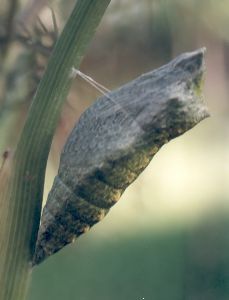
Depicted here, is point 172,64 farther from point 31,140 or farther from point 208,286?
point 208,286

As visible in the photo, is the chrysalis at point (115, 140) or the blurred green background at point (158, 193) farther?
the blurred green background at point (158, 193)

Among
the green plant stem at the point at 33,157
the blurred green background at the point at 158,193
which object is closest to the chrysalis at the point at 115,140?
the green plant stem at the point at 33,157

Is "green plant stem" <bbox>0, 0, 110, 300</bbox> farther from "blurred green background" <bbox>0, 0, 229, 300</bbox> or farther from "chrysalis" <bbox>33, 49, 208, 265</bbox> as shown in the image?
"blurred green background" <bbox>0, 0, 229, 300</bbox>

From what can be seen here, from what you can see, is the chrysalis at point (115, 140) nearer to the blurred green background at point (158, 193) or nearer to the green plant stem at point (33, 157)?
the green plant stem at point (33, 157)

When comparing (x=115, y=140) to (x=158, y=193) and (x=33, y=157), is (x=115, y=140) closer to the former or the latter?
(x=33, y=157)
